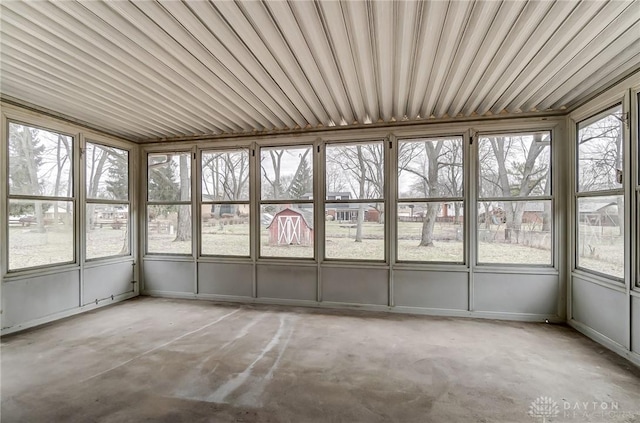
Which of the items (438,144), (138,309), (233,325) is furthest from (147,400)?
(438,144)

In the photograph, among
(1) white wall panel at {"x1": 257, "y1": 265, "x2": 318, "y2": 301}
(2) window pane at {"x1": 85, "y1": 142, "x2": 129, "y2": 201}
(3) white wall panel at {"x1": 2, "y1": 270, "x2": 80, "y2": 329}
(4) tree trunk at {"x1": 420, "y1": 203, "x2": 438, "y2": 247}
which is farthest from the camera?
(1) white wall panel at {"x1": 257, "y1": 265, "x2": 318, "y2": 301}

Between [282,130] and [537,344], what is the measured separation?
4.50m

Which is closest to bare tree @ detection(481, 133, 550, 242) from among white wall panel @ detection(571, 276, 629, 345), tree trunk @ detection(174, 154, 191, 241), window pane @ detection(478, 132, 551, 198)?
window pane @ detection(478, 132, 551, 198)

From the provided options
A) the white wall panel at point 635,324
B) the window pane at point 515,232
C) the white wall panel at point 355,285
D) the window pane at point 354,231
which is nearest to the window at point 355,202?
the window pane at point 354,231

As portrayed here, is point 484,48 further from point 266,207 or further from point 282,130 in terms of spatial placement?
point 266,207

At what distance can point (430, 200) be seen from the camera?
457 cm

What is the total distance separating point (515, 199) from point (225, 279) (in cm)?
471

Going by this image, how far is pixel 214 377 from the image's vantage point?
2768mm

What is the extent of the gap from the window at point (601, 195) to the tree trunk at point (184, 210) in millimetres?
5883

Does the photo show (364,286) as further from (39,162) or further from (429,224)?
(39,162)

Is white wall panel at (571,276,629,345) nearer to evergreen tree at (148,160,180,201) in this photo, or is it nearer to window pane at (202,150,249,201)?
window pane at (202,150,249,201)

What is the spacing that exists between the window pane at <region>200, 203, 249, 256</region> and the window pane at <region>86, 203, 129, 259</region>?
1392mm

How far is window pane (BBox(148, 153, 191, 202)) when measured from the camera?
17.9 feet

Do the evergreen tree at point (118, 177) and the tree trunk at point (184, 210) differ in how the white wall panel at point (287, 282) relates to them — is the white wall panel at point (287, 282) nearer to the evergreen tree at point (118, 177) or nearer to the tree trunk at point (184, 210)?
the tree trunk at point (184, 210)
